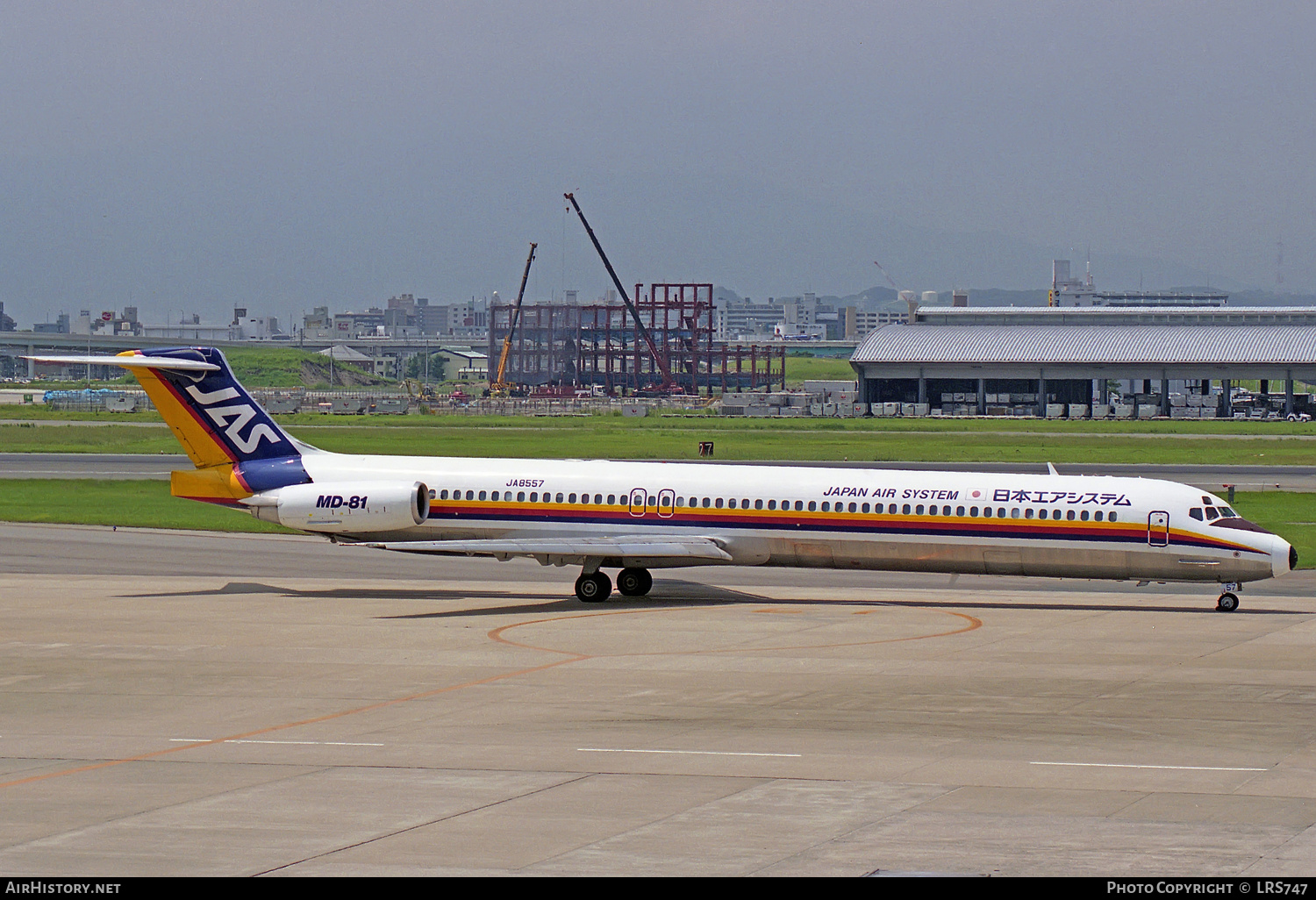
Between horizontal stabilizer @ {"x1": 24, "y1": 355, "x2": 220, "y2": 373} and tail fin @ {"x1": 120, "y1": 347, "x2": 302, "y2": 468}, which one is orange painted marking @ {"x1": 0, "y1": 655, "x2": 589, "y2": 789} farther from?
horizontal stabilizer @ {"x1": 24, "y1": 355, "x2": 220, "y2": 373}

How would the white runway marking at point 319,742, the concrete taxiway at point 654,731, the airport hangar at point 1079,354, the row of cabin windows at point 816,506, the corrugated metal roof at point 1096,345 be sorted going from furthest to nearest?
the corrugated metal roof at point 1096,345, the airport hangar at point 1079,354, the row of cabin windows at point 816,506, the white runway marking at point 319,742, the concrete taxiway at point 654,731

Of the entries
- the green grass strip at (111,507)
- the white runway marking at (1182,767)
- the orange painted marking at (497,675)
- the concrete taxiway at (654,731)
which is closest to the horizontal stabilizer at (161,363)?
the concrete taxiway at (654,731)

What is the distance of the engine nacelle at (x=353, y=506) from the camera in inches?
1441

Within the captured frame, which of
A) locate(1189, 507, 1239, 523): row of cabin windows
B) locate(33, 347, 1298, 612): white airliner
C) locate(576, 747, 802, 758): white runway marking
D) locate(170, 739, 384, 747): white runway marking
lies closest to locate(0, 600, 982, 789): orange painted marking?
locate(170, 739, 384, 747): white runway marking

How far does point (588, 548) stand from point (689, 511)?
2678 mm

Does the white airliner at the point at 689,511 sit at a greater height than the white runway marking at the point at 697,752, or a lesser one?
greater

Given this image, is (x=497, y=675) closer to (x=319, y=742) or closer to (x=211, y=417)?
(x=319, y=742)

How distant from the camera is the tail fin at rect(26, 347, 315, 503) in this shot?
37.8 m

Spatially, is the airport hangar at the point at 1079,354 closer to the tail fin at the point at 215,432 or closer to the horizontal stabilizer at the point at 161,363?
the tail fin at the point at 215,432

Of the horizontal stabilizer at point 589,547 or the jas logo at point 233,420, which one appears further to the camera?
the jas logo at point 233,420

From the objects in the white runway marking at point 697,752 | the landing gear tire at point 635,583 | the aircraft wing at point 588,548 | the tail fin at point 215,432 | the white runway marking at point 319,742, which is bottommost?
the landing gear tire at point 635,583

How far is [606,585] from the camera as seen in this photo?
119 feet

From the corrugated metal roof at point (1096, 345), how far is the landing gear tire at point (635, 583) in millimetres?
127099

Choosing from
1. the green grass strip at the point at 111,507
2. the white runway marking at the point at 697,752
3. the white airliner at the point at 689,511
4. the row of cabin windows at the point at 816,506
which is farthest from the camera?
the green grass strip at the point at 111,507
